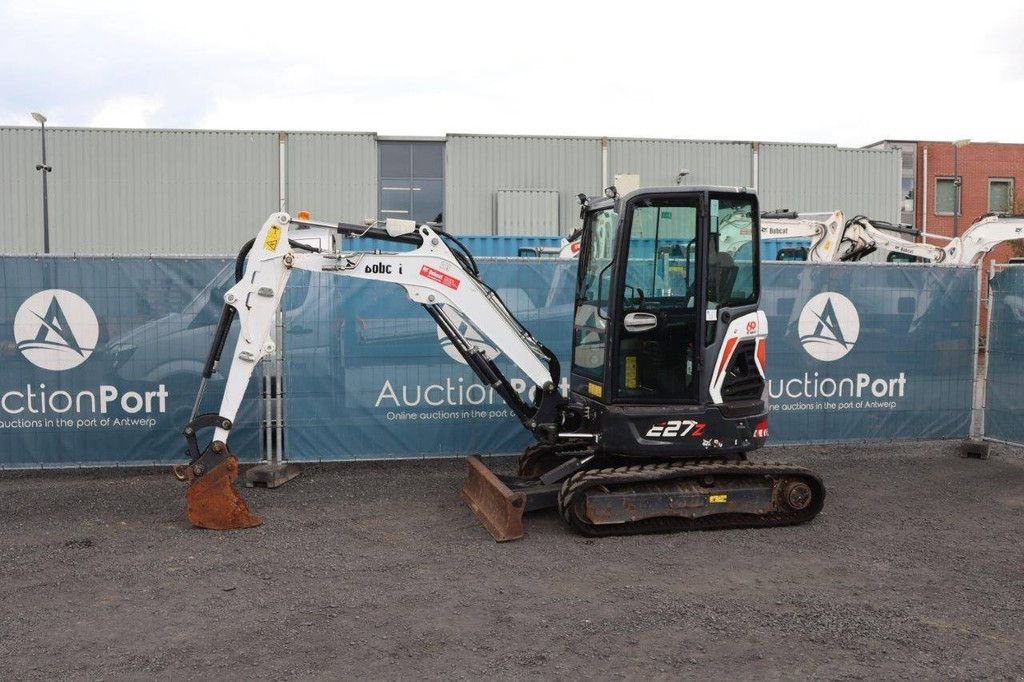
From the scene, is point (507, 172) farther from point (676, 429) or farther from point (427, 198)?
point (676, 429)

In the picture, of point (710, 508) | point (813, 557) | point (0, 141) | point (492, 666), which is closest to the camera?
point (492, 666)

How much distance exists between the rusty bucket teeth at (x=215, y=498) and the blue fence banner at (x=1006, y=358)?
8160mm

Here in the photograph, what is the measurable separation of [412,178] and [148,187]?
9085 mm

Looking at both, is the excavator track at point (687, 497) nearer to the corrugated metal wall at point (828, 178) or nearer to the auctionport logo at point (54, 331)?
the auctionport logo at point (54, 331)

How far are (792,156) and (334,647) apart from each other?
32429 mm

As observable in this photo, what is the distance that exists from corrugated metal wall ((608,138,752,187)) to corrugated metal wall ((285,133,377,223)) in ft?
28.6

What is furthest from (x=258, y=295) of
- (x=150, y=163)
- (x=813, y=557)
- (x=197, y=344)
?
(x=150, y=163)

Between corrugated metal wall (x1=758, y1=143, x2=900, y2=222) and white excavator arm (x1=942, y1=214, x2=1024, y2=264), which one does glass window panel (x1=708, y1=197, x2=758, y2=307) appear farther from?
corrugated metal wall (x1=758, y1=143, x2=900, y2=222)

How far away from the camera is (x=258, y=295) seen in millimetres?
6996

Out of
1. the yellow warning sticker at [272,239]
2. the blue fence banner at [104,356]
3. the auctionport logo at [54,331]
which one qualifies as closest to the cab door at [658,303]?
the yellow warning sticker at [272,239]

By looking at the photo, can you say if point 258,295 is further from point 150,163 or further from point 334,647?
point 150,163

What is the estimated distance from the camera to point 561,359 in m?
9.54

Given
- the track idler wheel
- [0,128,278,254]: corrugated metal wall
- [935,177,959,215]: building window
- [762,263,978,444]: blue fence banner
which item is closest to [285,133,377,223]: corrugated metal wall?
[0,128,278,254]: corrugated metal wall

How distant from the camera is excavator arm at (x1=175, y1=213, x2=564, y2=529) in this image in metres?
6.92
